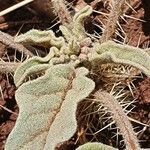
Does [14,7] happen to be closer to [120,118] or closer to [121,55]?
→ [121,55]

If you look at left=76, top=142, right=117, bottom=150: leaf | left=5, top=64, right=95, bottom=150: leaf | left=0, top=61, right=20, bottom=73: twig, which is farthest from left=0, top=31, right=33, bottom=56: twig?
left=76, top=142, right=117, bottom=150: leaf

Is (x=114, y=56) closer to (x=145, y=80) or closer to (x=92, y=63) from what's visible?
(x=92, y=63)

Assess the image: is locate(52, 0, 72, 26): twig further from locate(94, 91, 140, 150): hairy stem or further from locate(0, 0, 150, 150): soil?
locate(94, 91, 140, 150): hairy stem

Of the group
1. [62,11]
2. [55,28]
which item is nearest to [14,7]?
[55,28]

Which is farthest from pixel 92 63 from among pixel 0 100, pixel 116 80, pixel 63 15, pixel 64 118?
pixel 0 100

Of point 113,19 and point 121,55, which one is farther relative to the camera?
point 113,19

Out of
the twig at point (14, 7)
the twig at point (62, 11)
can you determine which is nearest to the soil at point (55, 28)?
the twig at point (14, 7)
